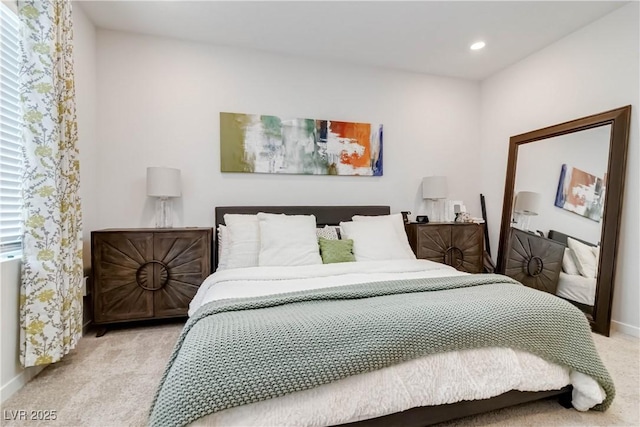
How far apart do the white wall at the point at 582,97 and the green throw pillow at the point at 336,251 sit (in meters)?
2.35

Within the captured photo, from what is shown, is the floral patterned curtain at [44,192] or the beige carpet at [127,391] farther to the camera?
the floral patterned curtain at [44,192]

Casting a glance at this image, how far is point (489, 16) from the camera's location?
8.89 ft

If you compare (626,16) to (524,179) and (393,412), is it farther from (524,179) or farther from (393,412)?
(393,412)

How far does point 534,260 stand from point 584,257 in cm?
47

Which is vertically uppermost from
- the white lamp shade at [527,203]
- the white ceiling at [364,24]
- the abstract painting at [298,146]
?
the white ceiling at [364,24]

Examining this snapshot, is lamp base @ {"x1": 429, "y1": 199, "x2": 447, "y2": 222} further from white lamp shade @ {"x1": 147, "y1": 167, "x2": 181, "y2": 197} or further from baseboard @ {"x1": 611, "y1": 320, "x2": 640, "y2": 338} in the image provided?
white lamp shade @ {"x1": 147, "y1": 167, "x2": 181, "y2": 197}

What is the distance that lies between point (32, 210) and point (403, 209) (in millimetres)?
3409

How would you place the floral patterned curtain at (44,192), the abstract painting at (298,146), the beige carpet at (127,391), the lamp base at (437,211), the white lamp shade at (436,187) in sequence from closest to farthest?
the beige carpet at (127,391) → the floral patterned curtain at (44,192) → the abstract painting at (298,146) → the white lamp shade at (436,187) → the lamp base at (437,211)

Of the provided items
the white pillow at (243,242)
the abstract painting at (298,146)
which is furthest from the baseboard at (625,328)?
the white pillow at (243,242)

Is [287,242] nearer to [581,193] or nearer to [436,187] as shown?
[436,187]

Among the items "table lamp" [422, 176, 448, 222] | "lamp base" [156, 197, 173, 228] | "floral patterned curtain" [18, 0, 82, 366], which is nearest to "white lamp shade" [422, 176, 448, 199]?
"table lamp" [422, 176, 448, 222]

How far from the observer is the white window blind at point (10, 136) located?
173 cm

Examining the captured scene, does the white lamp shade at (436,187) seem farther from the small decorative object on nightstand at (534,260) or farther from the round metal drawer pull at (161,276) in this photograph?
the round metal drawer pull at (161,276)

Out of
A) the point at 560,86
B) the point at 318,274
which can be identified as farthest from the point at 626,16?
the point at 318,274
